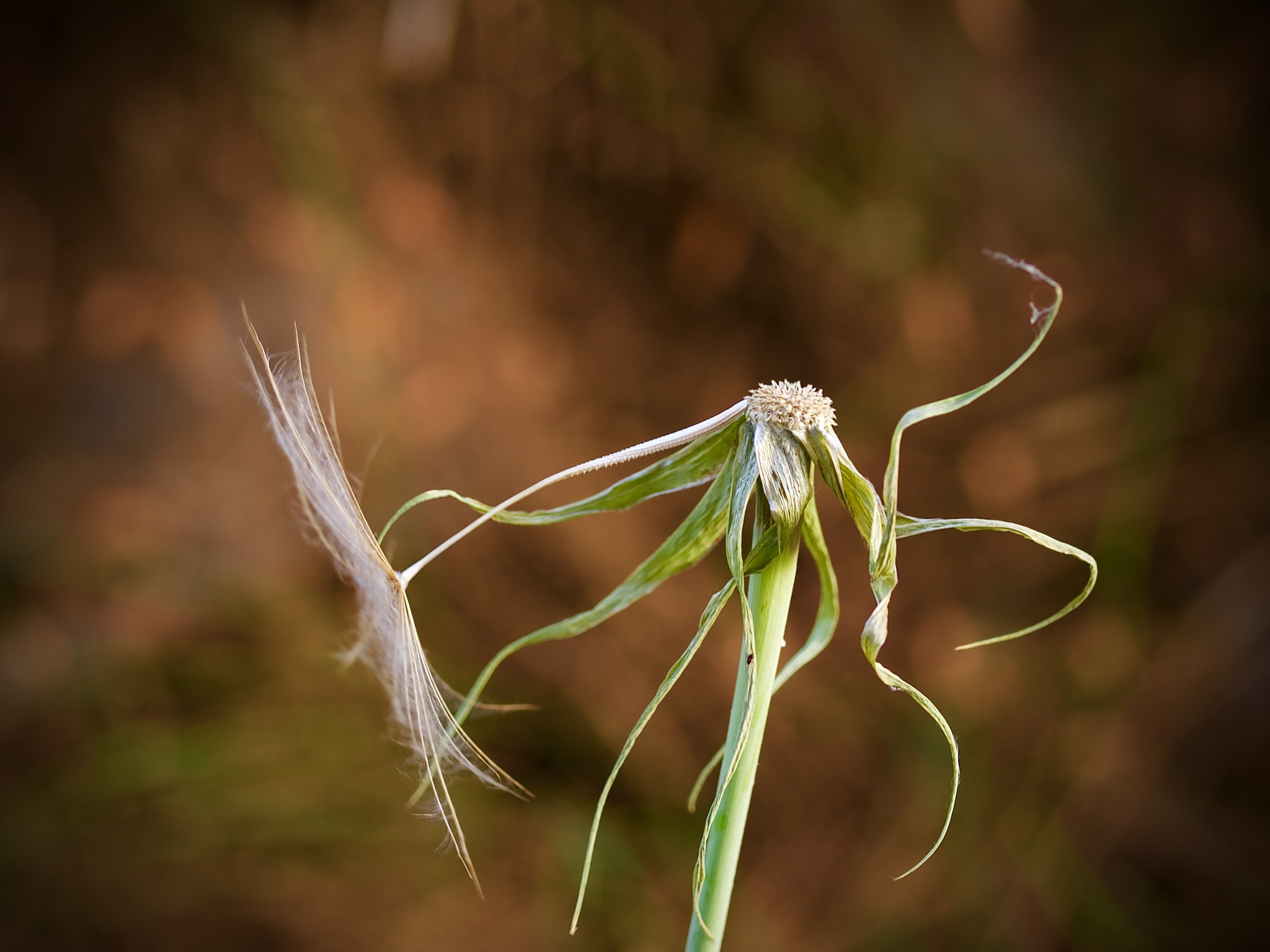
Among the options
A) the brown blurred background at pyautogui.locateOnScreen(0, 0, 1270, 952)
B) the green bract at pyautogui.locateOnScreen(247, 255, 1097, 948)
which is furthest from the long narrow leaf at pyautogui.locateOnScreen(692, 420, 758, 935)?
the brown blurred background at pyautogui.locateOnScreen(0, 0, 1270, 952)

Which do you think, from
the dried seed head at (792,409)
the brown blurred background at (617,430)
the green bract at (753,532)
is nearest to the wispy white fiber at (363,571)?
the green bract at (753,532)

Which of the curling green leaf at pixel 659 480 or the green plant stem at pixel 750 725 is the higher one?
the curling green leaf at pixel 659 480

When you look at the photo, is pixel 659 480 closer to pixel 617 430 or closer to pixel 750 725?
pixel 750 725

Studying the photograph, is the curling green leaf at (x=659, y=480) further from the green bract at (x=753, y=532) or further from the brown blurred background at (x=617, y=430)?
the brown blurred background at (x=617, y=430)

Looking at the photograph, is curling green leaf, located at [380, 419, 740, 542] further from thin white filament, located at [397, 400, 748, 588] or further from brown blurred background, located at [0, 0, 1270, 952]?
brown blurred background, located at [0, 0, 1270, 952]

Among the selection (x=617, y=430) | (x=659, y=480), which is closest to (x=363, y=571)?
(x=659, y=480)
